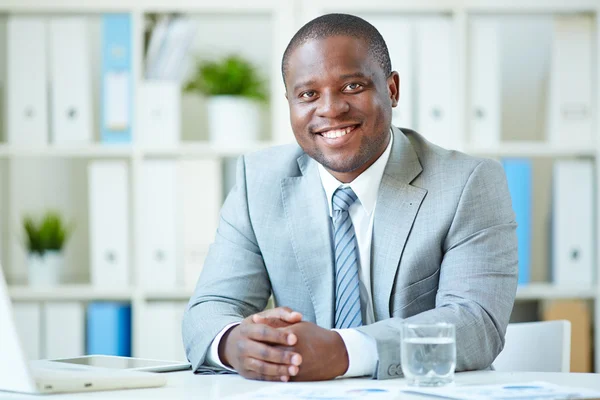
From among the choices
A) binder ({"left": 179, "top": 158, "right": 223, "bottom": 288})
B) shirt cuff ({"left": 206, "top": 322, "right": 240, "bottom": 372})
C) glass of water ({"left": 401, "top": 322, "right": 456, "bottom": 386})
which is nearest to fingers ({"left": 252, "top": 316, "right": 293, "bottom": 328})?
shirt cuff ({"left": 206, "top": 322, "right": 240, "bottom": 372})

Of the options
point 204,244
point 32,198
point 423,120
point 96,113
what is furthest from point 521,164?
point 32,198

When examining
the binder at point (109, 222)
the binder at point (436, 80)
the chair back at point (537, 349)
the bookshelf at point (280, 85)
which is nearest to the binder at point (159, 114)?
the bookshelf at point (280, 85)

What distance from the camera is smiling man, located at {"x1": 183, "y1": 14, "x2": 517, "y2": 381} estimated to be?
156 centimetres

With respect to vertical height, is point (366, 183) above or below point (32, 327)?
above

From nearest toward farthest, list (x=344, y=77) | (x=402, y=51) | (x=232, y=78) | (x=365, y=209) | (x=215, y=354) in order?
(x=215, y=354) < (x=344, y=77) < (x=365, y=209) < (x=402, y=51) < (x=232, y=78)

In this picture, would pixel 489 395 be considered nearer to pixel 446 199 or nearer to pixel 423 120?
pixel 446 199

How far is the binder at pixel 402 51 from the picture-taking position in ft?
8.95

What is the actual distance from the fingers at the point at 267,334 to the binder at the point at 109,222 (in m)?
1.51

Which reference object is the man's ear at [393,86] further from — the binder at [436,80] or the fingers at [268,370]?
the binder at [436,80]

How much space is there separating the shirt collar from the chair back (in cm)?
39

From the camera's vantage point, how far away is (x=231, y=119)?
9.31ft

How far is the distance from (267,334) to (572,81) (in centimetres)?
180

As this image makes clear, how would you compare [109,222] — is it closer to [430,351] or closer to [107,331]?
[107,331]

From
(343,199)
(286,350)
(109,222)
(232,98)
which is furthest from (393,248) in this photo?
(109,222)
